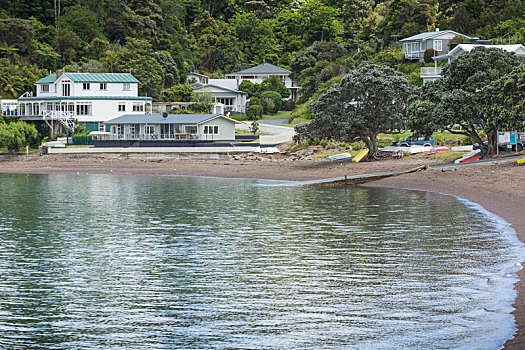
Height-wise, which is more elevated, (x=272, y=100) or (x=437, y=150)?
(x=272, y=100)

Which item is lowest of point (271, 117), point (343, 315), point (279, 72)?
point (343, 315)

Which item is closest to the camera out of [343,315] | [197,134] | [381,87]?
[343,315]

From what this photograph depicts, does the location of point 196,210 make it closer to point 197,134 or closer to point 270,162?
point 270,162

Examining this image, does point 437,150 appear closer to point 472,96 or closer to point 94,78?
point 472,96

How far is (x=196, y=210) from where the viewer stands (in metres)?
43.2

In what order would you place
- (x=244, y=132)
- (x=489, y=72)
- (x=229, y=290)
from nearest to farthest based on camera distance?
1. (x=229, y=290)
2. (x=489, y=72)
3. (x=244, y=132)

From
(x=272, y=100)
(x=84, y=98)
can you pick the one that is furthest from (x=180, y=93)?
(x=84, y=98)

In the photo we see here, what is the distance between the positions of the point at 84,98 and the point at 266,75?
156ft

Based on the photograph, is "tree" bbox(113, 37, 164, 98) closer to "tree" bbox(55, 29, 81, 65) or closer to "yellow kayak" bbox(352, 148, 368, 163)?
"tree" bbox(55, 29, 81, 65)

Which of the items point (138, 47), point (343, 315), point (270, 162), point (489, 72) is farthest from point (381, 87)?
point (138, 47)

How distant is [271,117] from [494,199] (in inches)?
3057

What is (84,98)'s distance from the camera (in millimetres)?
101562

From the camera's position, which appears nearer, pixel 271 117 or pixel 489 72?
pixel 489 72

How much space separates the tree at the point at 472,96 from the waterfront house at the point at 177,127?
123 feet
